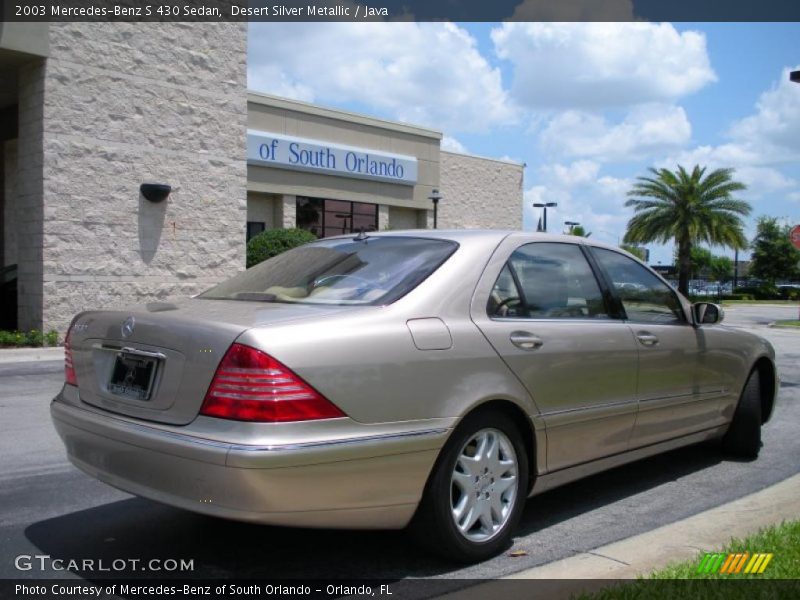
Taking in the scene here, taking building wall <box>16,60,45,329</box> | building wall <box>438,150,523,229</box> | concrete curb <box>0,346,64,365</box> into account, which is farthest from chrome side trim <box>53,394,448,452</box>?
building wall <box>438,150,523,229</box>

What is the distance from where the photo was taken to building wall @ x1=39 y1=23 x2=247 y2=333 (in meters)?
14.7

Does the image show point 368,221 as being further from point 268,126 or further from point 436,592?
point 436,592

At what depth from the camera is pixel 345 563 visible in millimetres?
3881

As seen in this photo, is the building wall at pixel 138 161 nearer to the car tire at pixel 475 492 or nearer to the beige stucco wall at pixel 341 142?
the beige stucco wall at pixel 341 142

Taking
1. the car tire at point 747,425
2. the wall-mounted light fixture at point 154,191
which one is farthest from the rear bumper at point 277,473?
the wall-mounted light fixture at point 154,191

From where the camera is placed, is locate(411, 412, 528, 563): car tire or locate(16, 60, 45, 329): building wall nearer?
locate(411, 412, 528, 563): car tire

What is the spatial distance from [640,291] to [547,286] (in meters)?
0.98

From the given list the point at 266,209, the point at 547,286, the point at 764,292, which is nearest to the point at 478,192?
the point at 266,209

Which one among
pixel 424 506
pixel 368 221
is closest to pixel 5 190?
pixel 368 221

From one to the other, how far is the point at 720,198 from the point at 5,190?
3169 centimetres

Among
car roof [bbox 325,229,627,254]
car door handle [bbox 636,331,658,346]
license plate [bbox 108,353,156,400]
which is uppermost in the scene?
car roof [bbox 325,229,627,254]

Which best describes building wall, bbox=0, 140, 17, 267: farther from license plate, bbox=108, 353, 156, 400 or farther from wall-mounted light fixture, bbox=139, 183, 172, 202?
license plate, bbox=108, 353, 156, 400

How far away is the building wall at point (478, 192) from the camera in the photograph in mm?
31875

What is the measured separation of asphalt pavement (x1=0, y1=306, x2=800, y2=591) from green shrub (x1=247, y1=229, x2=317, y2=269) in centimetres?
1402
